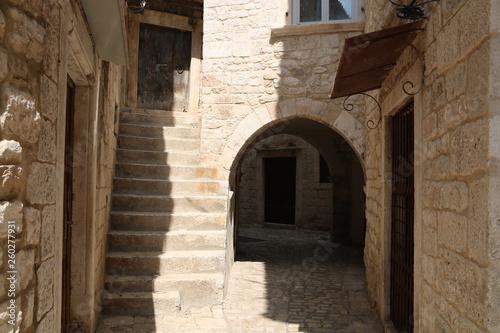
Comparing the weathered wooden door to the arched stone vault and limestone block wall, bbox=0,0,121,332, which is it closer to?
the arched stone vault

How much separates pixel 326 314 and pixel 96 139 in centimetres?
295

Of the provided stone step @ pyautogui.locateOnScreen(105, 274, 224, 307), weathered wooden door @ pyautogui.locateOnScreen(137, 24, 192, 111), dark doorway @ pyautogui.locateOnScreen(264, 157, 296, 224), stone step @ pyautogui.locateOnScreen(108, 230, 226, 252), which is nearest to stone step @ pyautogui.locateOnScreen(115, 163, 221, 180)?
stone step @ pyautogui.locateOnScreen(108, 230, 226, 252)

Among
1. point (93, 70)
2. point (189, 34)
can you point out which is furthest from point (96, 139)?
point (189, 34)

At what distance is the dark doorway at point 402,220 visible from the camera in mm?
3453

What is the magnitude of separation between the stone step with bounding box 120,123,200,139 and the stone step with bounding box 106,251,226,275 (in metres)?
2.33

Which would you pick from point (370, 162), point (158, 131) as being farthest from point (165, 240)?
point (370, 162)

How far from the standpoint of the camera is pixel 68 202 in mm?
3562

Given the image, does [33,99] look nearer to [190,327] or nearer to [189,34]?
[190,327]

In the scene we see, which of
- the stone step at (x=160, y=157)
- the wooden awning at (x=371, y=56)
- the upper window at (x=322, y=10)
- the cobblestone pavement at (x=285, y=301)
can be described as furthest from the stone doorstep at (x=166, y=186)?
the upper window at (x=322, y=10)

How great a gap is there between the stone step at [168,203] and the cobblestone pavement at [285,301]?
1044 millimetres

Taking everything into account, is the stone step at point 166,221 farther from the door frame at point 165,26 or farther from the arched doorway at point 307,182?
the arched doorway at point 307,182

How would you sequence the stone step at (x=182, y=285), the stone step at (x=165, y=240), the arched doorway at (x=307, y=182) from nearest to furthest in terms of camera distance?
the stone step at (x=182, y=285) < the stone step at (x=165, y=240) < the arched doorway at (x=307, y=182)

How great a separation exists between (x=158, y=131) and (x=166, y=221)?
1.92 metres

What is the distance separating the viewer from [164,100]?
8.71m
